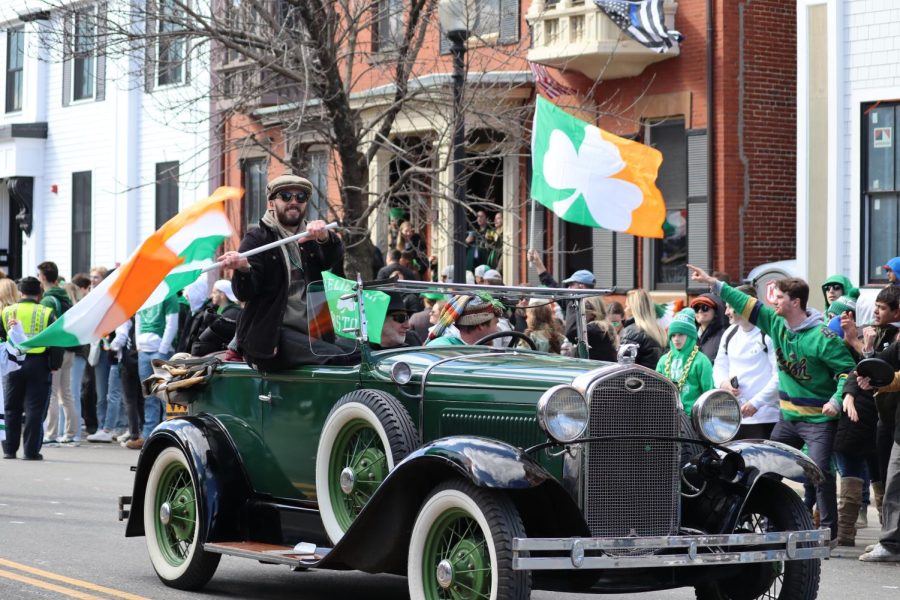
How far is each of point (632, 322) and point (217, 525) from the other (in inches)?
282

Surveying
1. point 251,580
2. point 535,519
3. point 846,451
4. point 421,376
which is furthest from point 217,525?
point 846,451

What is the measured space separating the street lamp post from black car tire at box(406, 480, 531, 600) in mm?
9218

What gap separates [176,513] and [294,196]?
196cm

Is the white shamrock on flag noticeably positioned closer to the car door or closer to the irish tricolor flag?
the irish tricolor flag

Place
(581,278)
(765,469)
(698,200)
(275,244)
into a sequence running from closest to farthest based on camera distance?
(765,469), (275,244), (581,278), (698,200)

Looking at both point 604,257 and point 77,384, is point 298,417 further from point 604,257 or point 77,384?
point 604,257

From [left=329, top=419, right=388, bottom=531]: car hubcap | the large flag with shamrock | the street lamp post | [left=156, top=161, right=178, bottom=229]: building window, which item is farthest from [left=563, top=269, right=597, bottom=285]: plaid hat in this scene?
[left=156, top=161, right=178, bottom=229]: building window

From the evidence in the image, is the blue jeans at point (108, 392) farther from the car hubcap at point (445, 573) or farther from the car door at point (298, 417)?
the car hubcap at point (445, 573)

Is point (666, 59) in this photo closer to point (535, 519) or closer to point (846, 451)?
point (846, 451)

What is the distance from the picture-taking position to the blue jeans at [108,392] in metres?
19.4

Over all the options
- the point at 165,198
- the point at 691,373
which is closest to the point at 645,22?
the point at 691,373

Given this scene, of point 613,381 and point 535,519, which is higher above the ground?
point 613,381

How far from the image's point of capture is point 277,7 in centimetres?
2069

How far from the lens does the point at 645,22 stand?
20.5 meters
